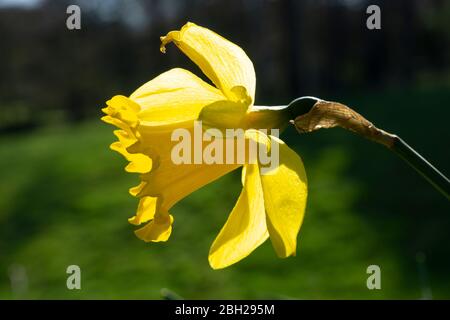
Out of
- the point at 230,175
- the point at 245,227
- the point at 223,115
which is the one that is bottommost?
the point at 245,227

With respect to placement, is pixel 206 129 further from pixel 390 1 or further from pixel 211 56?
pixel 390 1

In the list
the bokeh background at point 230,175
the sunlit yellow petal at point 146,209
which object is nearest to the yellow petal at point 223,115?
the sunlit yellow petal at point 146,209

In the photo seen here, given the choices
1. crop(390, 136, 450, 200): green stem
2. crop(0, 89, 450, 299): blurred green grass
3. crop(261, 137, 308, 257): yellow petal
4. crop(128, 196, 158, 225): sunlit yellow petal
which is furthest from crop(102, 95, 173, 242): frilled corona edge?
crop(0, 89, 450, 299): blurred green grass

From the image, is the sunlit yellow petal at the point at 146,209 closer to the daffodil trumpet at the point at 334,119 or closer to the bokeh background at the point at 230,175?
the daffodil trumpet at the point at 334,119

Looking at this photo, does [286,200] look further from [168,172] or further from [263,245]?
[263,245]

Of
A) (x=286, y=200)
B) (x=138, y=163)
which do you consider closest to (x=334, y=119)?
(x=286, y=200)

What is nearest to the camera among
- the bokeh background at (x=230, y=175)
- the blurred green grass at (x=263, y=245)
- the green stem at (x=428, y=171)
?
the green stem at (x=428, y=171)
